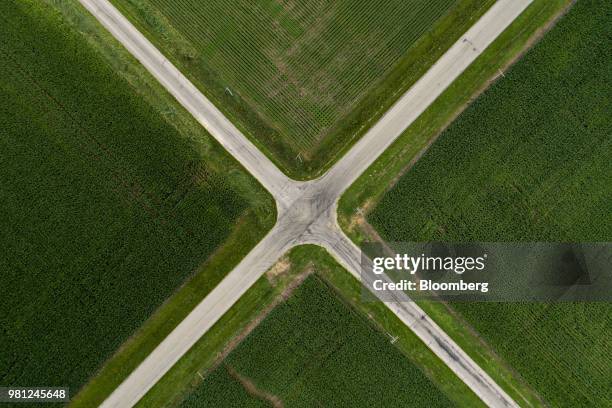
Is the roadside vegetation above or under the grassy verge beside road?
under

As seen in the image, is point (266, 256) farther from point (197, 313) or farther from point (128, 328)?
point (128, 328)

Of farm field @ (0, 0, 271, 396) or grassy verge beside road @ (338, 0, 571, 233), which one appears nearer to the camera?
farm field @ (0, 0, 271, 396)

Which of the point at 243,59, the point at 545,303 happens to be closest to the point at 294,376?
the point at 545,303

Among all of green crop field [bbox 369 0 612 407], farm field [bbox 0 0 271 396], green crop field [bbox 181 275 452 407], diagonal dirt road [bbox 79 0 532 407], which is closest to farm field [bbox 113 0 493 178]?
diagonal dirt road [bbox 79 0 532 407]

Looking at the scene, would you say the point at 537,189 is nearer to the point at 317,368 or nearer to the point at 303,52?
the point at 303,52

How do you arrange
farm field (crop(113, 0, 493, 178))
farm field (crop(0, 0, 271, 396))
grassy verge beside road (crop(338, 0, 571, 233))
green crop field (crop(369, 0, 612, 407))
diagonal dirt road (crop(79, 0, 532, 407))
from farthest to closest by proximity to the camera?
farm field (crop(113, 0, 493, 178))
grassy verge beside road (crop(338, 0, 571, 233))
green crop field (crop(369, 0, 612, 407))
diagonal dirt road (crop(79, 0, 532, 407))
farm field (crop(0, 0, 271, 396))

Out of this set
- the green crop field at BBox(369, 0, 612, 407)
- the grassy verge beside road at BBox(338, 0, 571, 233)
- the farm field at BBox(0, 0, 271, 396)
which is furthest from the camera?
the grassy verge beside road at BBox(338, 0, 571, 233)

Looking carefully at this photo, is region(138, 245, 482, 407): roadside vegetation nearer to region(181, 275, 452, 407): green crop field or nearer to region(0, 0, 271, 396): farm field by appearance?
region(181, 275, 452, 407): green crop field
